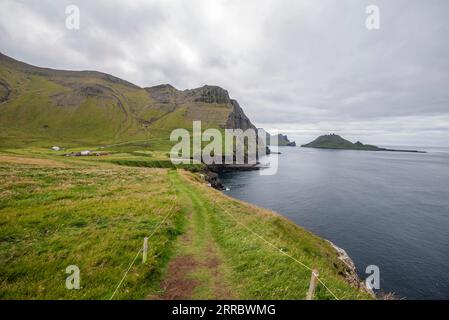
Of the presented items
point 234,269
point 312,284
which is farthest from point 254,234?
point 312,284

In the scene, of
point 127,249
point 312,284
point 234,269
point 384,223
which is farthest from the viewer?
point 384,223

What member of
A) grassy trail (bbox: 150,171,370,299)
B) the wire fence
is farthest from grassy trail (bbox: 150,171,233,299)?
the wire fence

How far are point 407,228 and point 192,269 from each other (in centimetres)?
5470

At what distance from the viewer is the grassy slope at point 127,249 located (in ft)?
31.3

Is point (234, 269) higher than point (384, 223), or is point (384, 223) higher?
point (234, 269)

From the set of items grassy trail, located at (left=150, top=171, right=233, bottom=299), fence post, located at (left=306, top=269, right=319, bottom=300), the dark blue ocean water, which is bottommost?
the dark blue ocean water

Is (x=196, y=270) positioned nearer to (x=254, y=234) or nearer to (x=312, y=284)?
(x=312, y=284)

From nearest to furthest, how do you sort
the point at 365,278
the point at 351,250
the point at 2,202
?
1. the point at 2,202
2. the point at 365,278
3. the point at 351,250

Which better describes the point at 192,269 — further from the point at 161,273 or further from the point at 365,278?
the point at 365,278

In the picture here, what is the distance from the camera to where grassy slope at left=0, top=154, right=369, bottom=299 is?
9.55 m

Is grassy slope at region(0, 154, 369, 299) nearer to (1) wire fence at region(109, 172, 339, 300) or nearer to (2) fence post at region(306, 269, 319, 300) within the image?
(1) wire fence at region(109, 172, 339, 300)

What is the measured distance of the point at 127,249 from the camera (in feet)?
40.8
